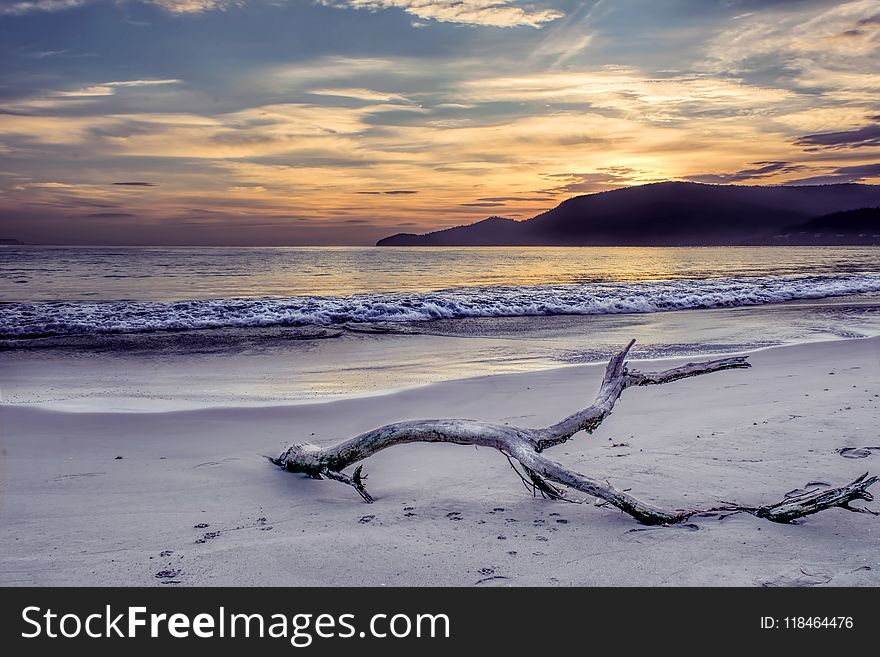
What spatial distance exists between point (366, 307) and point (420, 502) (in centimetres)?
1423

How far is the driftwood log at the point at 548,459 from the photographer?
3.38 meters

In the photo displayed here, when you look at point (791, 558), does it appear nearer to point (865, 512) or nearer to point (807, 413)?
point (865, 512)

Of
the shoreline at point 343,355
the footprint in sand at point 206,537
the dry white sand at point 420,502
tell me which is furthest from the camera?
the shoreline at point 343,355

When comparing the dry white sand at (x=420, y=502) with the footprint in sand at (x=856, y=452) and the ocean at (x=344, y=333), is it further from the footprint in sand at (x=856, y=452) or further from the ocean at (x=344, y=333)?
the ocean at (x=344, y=333)

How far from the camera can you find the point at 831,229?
156m

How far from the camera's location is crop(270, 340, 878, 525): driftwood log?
3381 millimetres

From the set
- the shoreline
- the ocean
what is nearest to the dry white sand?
the shoreline

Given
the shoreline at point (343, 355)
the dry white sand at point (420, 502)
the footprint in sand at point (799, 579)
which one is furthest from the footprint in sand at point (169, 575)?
the shoreline at point (343, 355)

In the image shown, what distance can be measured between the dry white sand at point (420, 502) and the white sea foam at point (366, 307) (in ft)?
30.5

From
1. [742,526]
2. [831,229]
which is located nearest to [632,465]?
[742,526]

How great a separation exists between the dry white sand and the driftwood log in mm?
Answer: 98

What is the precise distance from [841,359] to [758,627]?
782cm

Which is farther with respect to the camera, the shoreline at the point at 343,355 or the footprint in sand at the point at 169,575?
the shoreline at the point at 343,355

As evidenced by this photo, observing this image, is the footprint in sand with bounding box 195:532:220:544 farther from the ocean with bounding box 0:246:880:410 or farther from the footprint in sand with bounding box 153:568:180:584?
the ocean with bounding box 0:246:880:410
